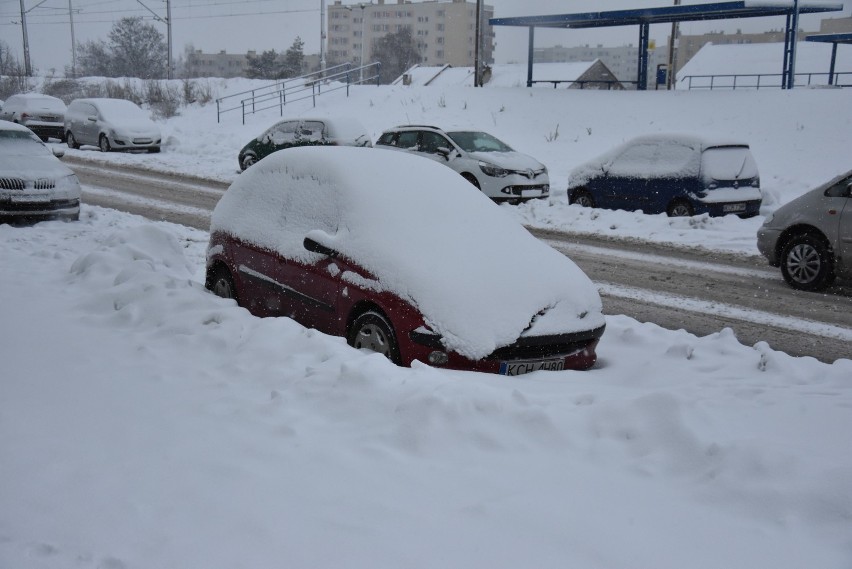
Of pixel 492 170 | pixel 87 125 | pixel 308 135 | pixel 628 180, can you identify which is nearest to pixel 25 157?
pixel 308 135

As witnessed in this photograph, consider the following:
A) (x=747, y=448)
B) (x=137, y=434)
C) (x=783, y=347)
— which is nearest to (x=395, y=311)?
(x=137, y=434)

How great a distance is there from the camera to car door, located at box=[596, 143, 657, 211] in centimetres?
1517

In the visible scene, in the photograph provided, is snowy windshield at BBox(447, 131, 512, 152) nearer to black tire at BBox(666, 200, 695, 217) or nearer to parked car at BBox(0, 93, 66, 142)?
black tire at BBox(666, 200, 695, 217)

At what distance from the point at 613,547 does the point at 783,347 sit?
188 inches

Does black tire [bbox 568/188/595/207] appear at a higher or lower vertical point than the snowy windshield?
lower

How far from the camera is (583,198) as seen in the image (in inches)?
642

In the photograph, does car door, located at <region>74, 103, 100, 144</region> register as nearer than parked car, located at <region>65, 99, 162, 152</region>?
No

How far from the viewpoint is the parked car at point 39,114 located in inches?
1177

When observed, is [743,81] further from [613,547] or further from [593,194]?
[613,547]

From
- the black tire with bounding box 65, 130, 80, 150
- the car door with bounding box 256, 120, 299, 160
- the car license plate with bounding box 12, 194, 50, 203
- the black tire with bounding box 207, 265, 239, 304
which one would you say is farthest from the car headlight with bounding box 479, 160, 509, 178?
the black tire with bounding box 65, 130, 80, 150

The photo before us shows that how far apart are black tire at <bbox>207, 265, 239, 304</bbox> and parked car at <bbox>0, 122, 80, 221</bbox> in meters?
6.11

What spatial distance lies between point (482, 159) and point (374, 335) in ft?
37.5

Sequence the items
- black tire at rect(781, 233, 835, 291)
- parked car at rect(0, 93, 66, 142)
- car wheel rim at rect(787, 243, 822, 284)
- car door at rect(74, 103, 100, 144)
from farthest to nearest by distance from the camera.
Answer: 1. parked car at rect(0, 93, 66, 142)
2. car door at rect(74, 103, 100, 144)
3. car wheel rim at rect(787, 243, 822, 284)
4. black tire at rect(781, 233, 835, 291)

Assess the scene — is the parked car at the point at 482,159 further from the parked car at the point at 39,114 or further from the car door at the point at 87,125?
the parked car at the point at 39,114
